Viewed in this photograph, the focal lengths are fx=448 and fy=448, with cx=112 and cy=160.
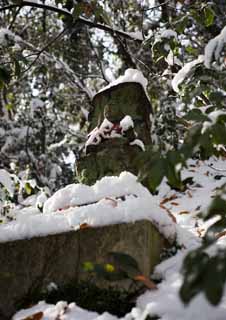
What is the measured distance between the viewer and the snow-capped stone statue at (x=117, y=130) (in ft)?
10.5

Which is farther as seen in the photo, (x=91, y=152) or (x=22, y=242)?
(x=91, y=152)

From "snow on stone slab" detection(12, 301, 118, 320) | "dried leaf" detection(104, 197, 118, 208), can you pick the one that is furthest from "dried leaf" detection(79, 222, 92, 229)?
"snow on stone slab" detection(12, 301, 118, 320)

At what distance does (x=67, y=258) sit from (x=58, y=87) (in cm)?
739

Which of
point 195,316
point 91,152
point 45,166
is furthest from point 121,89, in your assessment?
point 45,166

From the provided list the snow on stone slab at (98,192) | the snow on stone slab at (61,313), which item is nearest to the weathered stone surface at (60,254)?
the snow on stone slab at (61,313)

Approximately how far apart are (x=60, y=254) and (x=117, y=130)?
1.23 meters

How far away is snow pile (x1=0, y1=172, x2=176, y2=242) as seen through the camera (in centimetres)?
230

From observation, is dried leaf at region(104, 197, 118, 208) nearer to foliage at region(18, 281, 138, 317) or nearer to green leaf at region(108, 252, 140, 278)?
foliage at region(18, 281, 138, 317)

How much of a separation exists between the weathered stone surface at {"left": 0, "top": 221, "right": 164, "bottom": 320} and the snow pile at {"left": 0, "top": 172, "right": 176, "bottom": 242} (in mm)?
44

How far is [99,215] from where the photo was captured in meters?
2.31

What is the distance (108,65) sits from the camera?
9.02 meters

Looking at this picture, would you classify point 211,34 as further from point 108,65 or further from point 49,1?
point 49,1

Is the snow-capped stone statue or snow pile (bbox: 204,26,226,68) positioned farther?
the snow-capped stone statue

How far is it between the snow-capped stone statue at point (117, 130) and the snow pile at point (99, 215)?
0.38 m
